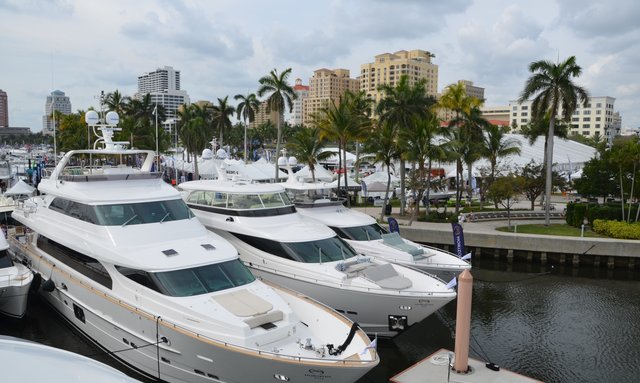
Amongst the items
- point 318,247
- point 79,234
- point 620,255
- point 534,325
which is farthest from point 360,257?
point 620,255

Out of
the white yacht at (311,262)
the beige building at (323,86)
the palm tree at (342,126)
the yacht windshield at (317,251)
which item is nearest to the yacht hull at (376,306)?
the white yacht at (311,262)

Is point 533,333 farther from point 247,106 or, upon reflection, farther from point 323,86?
point 323,86

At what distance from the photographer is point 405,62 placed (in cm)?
16750

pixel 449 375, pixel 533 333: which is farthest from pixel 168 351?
pixel 533 333

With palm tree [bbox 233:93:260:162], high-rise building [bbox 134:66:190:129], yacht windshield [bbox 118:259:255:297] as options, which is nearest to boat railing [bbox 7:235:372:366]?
yacht windshield [bbox 118:259:255:297]

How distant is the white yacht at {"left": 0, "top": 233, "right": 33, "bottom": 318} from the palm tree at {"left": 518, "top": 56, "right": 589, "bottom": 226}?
27.3 meters

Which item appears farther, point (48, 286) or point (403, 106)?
point (403, 106)

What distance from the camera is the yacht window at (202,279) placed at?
12.0m

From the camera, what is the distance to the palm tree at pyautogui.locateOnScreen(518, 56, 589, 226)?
2888cm

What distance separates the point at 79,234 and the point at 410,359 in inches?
421

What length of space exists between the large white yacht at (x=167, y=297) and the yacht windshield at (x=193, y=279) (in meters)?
0.03

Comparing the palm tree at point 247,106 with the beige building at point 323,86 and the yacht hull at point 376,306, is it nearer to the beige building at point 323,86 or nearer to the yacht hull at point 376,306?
the yacht hull at point 376,306

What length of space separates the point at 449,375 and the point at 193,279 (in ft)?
22.0

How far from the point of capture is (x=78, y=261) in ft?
47.7
